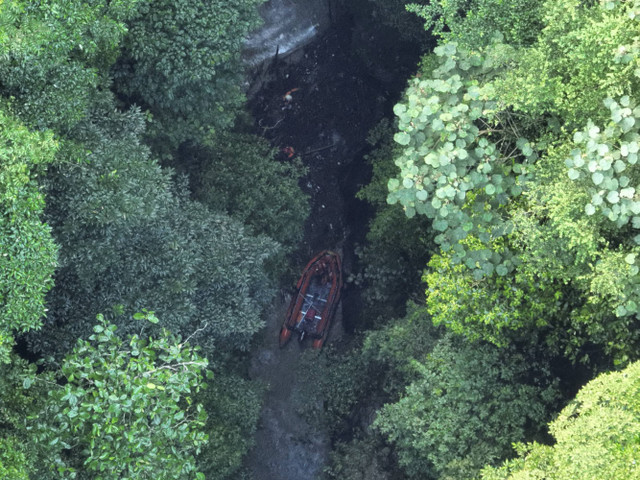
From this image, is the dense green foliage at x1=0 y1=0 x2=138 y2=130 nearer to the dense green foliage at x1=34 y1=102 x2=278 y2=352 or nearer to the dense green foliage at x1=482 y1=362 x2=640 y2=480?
the dense green foliage at x1=34 y1=102 x2=278 y2=352

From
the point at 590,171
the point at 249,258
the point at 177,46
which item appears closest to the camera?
the point at 590,171

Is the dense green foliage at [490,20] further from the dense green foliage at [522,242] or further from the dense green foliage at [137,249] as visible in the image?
the dense green foliage at [137,249]

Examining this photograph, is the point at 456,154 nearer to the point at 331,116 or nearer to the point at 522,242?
the point at 522,242

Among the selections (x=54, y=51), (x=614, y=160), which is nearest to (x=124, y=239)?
(x=54, y=51)

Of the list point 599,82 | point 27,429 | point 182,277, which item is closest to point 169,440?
point 27,429

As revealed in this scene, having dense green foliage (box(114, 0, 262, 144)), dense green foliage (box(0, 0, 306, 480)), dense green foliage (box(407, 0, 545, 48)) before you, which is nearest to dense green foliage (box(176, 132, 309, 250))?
dense green foliage (box(0, 0, 306, 480))

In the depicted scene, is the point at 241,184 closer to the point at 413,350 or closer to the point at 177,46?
the point at 177,46

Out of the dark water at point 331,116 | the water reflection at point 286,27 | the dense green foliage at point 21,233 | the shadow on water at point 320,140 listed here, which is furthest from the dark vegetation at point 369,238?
the water reflection at point 286,27
